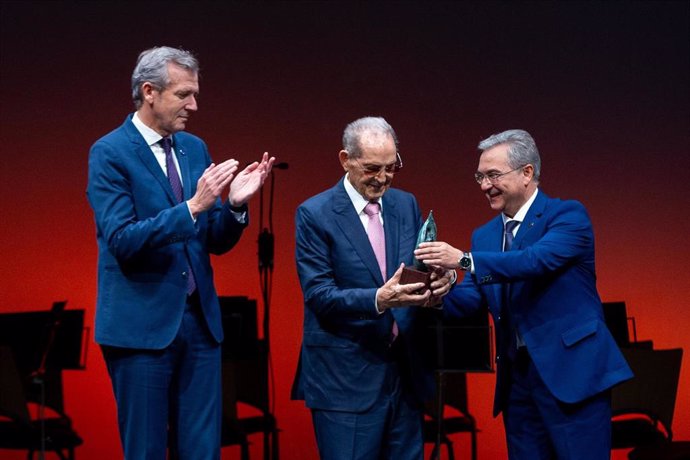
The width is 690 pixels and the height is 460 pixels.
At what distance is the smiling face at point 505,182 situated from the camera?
116 inches

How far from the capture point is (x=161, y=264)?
2.55 meters

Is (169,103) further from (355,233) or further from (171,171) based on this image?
(355,233)

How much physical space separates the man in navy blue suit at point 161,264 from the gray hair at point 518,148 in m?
0.81

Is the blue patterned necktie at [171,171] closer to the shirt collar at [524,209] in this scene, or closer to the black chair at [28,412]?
the shirt collar at [524,209]

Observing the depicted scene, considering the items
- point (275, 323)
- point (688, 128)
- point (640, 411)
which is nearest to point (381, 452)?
point (640, 411)

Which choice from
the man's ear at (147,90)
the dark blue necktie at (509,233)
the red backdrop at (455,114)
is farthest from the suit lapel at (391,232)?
the red backdrop at (455,114)

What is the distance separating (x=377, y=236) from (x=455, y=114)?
3153 millimetres

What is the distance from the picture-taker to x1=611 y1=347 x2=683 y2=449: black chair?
446 centimetres

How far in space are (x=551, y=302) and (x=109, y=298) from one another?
1.33 metres

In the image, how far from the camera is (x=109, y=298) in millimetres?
2523

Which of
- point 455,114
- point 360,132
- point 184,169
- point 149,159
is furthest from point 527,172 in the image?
point 455,114

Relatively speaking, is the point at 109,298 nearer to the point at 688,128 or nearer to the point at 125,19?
the point at 125,19

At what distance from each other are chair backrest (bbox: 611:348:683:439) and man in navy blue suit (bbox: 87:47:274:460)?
2.52 m

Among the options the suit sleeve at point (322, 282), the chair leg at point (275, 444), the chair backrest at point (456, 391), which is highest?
the suit sleeve at point (322, 282)
